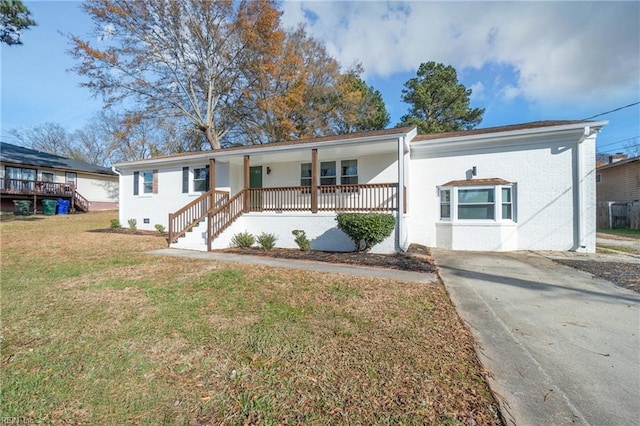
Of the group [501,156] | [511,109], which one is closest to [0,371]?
[501,156]

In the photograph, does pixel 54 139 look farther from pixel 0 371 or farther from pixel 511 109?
pixel 511 109

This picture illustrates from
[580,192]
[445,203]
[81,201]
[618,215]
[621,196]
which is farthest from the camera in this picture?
[81,201]

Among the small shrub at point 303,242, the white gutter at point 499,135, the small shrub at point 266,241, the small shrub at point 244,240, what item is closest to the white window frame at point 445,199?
the white gutter at point 499,135

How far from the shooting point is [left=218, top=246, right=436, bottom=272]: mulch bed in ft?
22.8

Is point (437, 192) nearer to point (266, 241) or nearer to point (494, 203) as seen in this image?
point (494, 203)

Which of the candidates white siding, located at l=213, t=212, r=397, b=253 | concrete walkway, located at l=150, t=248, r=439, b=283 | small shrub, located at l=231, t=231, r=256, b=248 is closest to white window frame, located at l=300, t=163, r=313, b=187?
white siding, located at l=213, t=212, r=397, b=253

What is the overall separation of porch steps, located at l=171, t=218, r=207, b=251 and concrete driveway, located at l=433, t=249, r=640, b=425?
8.19 m

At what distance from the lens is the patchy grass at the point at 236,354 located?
6.75 feet

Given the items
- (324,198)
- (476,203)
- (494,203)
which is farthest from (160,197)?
(494,203)

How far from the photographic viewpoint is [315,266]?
7.06 meters

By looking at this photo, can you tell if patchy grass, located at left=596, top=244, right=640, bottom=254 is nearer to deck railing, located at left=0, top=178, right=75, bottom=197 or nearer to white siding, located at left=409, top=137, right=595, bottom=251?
white siding, located at left=409, top=137, right=595, bottom=251

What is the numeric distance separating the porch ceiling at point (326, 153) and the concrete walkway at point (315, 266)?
4.17m

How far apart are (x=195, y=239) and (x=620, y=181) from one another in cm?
2606

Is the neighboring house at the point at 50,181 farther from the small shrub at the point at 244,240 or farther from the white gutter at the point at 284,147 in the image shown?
the small shrub at the point at 244,240
